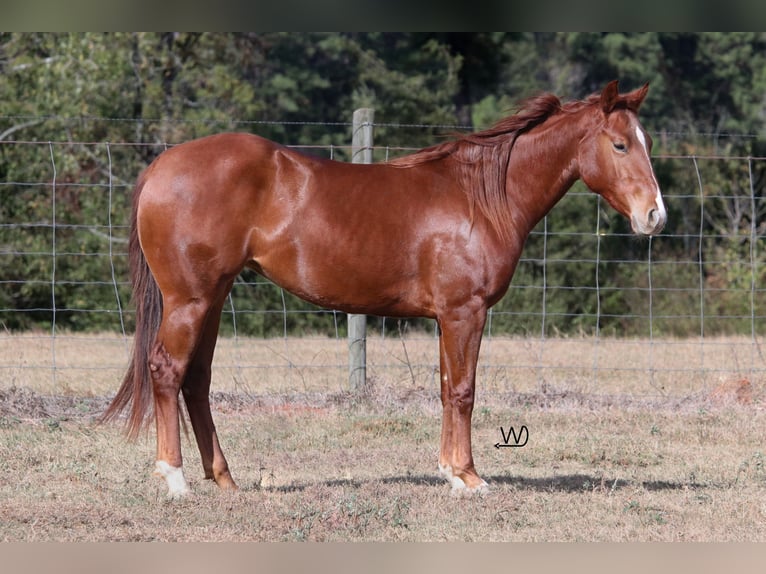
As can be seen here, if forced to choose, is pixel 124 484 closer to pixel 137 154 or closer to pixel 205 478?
pixel 205 478

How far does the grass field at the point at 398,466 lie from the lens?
478 centimetres

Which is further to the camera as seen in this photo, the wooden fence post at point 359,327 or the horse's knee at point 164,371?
the wooden fence post at point 359,327

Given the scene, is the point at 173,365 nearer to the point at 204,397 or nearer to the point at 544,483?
the point at 204,397

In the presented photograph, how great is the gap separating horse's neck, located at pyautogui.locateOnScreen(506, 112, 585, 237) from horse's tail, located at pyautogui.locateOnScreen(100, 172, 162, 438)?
2170 millimetres

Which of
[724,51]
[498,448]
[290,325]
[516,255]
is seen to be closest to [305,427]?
[498,448]

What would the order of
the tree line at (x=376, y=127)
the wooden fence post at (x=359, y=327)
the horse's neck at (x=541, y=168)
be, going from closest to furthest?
the horse's neck at (x=541, y=168) → the wooden fence post at (x=359, y=327) → the tree line at (x=376, y=127)

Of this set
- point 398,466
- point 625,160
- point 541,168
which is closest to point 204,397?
point 398,466

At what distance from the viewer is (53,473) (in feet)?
19.1

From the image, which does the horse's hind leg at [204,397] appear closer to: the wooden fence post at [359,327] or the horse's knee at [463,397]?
the horse's knee at [463,397]

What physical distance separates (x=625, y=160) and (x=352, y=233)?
1.60 metres

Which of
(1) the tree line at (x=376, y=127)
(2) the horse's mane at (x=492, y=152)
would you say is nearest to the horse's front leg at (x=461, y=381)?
(2) the horse's mane at (x=492, y=152)

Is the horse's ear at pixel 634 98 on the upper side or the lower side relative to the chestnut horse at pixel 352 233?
upper

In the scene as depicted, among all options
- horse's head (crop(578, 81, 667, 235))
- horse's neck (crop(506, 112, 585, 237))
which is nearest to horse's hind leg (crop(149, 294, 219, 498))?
horse's neck (crop(506, 112, 585, 237))

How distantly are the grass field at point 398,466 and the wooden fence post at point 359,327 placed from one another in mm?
192
